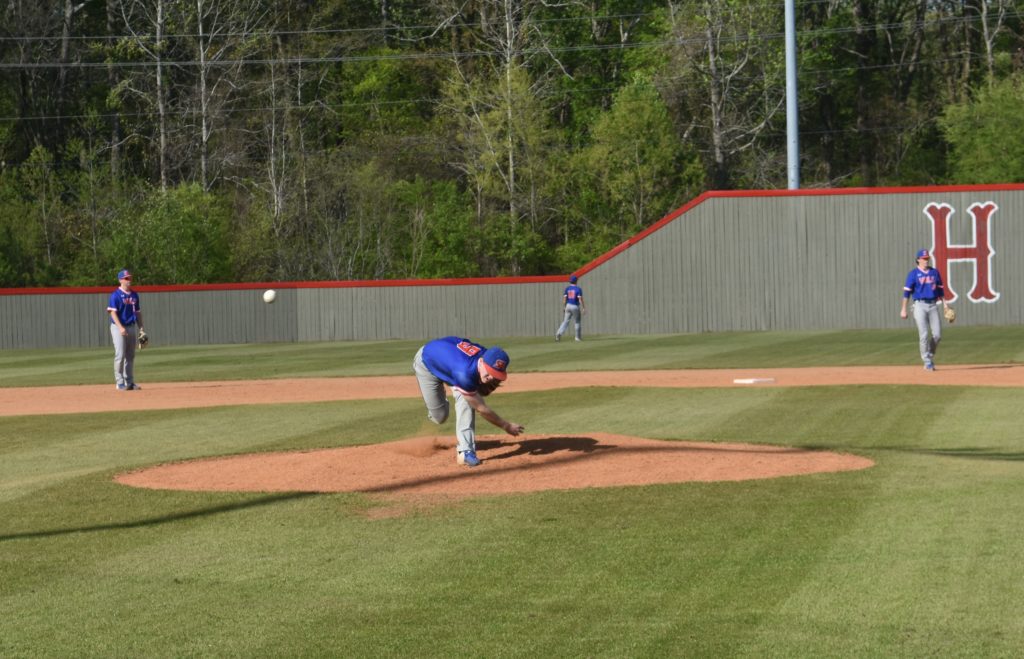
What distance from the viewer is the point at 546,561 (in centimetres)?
916

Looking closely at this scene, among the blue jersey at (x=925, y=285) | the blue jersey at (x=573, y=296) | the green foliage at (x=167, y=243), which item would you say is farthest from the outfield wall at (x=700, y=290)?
the blue jersey at (x=925, y=285)

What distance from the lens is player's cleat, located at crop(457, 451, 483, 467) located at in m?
13.1

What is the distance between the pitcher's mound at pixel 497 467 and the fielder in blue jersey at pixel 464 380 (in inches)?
13.1

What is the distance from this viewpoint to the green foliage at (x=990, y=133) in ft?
188

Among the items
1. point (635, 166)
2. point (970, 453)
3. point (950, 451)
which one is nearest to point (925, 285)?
point (950, 451)

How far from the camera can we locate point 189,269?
52750 millimetres

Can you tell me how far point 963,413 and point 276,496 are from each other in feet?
31.0

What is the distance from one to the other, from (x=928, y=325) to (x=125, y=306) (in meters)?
14.0

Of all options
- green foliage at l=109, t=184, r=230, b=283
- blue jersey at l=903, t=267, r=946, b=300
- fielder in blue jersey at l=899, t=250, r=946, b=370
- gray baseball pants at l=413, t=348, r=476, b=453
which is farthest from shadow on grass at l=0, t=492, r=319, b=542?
green foliage at l=109, t=184, r=230, b=283

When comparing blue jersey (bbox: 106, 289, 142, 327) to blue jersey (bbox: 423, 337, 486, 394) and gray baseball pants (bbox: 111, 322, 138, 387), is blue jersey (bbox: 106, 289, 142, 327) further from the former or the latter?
blue jersey (bbox: 423, 337, 486, 394)

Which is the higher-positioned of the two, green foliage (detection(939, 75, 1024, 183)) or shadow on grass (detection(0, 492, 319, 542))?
green foliage (detection(939, 75, 1024, 183))

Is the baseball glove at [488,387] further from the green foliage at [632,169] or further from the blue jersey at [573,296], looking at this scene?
the green foliage at [632,169]

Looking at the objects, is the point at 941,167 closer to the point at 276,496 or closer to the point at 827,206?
the point at 827,206

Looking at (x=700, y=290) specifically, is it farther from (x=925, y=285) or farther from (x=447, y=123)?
(x=447, y=123)
